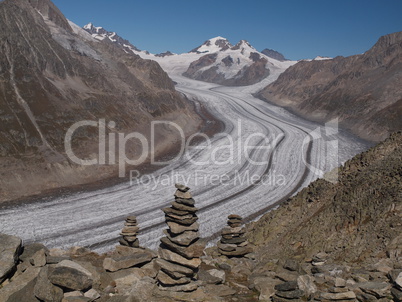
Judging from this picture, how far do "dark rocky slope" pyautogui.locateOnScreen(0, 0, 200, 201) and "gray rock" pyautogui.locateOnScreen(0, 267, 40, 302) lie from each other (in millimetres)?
18119

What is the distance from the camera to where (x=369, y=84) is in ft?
220

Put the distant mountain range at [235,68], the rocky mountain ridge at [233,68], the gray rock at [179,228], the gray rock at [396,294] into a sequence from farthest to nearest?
the distant mountain range at [235,68] → the rocky mountain ridge at [233,68] → the gray rock at [179,228] → the gray rock at [396,294]

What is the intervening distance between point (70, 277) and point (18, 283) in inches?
57.5

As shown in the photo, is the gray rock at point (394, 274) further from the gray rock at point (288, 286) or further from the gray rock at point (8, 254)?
the gray rock at point (8, 254)

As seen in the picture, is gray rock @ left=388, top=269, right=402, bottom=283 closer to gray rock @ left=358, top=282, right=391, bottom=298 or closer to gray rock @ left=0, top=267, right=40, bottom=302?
gray rock @ left=358, top=282, right=391, bottom=298

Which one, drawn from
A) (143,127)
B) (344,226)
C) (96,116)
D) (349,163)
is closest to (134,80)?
(143,127)

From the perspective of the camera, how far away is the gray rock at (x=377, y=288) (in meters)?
9.48

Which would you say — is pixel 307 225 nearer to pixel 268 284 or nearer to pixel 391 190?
pixel 391 190

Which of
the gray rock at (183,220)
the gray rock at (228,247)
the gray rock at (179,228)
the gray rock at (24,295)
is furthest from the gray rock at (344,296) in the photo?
the gray rock at (24,295)

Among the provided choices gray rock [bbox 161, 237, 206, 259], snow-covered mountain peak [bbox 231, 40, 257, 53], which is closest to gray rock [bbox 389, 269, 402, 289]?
gray rock [bbox 161, 237, 206, 259]

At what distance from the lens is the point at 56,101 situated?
36.9m

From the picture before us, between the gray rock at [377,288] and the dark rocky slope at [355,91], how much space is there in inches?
1760

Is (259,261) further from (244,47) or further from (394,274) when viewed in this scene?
(244,47)

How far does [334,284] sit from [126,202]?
19597mm
